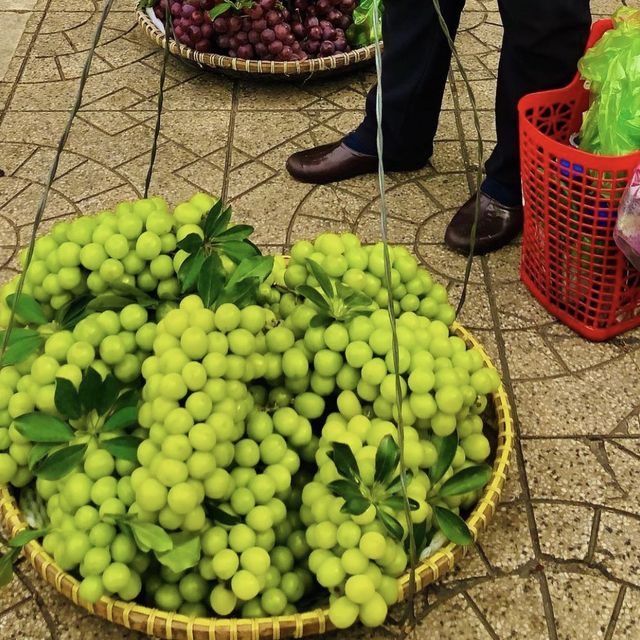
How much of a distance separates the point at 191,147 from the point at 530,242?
1.20 meters

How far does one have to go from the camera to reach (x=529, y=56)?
6.04 ft

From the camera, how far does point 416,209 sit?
7.48 ft

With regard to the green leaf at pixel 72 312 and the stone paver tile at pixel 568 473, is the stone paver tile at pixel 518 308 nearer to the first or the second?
the stone paver tile at pixel 568 473

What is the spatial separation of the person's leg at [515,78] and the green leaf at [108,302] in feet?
3.71

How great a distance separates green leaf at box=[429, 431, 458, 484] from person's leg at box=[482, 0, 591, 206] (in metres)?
1.08

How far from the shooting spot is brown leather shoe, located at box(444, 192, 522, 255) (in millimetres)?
2090

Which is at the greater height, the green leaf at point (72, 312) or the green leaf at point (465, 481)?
the green leaf at point (72, 312)

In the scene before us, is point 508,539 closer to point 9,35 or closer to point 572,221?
point 572,221

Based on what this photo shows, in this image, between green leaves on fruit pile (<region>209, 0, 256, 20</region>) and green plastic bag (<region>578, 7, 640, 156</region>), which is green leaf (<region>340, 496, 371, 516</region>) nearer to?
green plastic bag (<region>578, 7, 640, 156</region>)

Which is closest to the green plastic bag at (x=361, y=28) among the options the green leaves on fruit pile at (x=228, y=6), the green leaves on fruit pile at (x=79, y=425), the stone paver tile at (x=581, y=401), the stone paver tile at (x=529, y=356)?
the green leaves on fruit pile at (x=228, y=6)

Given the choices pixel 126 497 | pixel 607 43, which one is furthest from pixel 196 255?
pixel 607 43

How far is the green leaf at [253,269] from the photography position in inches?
48.3

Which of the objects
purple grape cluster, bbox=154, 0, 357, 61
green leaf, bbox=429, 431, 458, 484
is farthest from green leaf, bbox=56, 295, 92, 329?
purple grape cluster, bbox=154, 0, 357, 61

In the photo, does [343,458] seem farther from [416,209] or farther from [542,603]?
[416,209]
